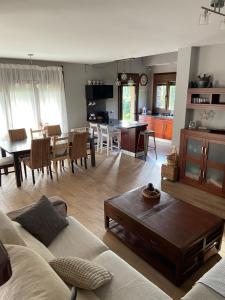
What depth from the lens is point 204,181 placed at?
3896 mm

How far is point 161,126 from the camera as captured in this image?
7.57 meters

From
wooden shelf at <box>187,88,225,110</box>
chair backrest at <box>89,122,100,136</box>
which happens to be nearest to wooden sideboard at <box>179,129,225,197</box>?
wooden shelf at <box>187,88,225,110</box>

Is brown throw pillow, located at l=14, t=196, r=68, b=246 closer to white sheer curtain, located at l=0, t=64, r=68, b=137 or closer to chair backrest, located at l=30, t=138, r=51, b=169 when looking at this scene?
chair backrest, located at l=30, t=138, r=51, b=169

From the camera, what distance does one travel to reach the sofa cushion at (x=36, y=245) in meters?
1.74

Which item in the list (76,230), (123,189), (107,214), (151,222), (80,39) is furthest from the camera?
(123,189)

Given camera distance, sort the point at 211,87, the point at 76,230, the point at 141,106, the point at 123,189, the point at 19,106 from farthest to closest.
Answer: the point at 141,106
the point at 19,106
the point at 123,189
the point at 211,87
the point at 76,230

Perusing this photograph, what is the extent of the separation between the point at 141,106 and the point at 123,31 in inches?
216

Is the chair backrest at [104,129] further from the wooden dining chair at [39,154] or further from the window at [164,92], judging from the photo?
the window at [164,92]

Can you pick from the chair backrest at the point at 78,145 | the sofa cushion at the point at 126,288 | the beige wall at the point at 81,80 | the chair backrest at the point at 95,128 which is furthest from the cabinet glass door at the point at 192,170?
the beige wall at the point at 81,80

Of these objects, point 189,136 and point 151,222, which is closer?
point 151,222

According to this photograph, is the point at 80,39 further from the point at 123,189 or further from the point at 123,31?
the point at 123,189

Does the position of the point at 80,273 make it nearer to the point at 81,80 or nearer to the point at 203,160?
the point at 203,160

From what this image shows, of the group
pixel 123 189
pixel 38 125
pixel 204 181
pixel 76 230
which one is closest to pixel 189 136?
pixel 204 181

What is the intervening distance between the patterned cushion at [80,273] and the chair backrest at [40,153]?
9.16 ft
